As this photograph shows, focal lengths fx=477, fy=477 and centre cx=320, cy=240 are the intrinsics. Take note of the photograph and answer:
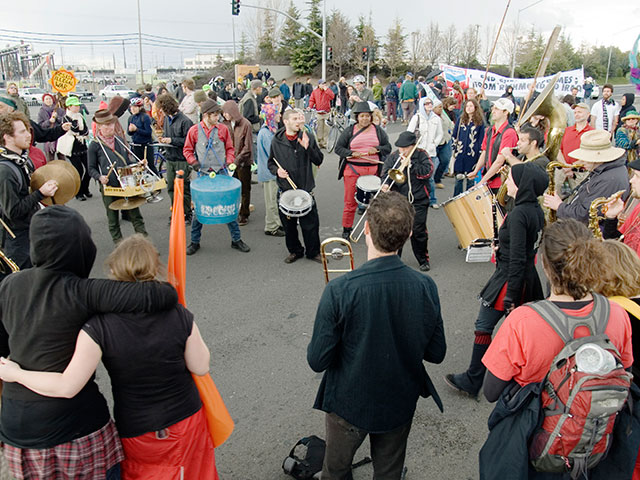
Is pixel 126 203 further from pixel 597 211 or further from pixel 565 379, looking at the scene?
pixel 565 379

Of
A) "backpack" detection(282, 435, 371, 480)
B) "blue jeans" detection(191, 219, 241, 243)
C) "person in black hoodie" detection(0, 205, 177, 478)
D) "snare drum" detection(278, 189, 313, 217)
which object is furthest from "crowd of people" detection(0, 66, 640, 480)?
"blue jeans" detection(191, 219, 241, 243)

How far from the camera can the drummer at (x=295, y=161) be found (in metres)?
6.17

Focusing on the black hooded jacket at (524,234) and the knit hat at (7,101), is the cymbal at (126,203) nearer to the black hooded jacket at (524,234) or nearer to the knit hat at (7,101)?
the knit hat at (7,101)

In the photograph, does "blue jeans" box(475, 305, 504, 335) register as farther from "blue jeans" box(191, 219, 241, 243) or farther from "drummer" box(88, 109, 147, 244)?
"drummer" box(88, 109, 147, 244)

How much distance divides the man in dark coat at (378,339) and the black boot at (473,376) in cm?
142

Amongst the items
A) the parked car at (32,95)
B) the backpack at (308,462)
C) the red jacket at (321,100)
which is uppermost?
the parked car at (32,95)

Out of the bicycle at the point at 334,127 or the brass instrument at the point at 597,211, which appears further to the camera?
the bicycle at the point at 334,127

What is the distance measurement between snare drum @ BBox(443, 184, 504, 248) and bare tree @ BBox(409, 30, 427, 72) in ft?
144

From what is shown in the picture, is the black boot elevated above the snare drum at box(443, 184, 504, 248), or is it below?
below

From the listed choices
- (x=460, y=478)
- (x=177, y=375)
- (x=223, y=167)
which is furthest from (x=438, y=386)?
(x=223, y=167)

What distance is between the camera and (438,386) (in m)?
3.97

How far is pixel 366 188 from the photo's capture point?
6.53 m

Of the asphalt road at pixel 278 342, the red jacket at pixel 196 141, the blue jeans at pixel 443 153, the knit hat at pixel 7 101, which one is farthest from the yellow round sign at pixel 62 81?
the blue jeans at pixel 443 153

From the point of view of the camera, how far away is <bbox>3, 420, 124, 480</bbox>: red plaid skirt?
204 centimetres
